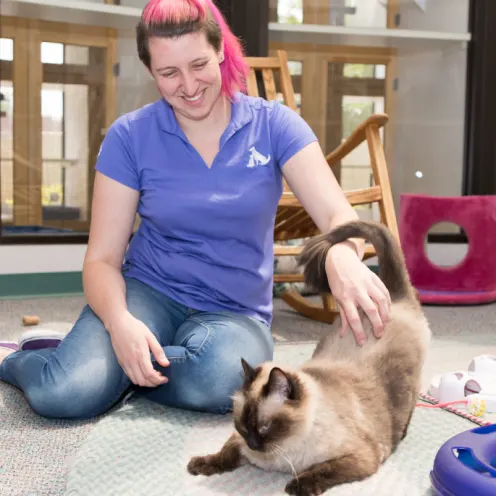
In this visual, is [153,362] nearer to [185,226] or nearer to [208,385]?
[208,385]

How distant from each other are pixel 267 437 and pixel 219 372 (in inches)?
16.9

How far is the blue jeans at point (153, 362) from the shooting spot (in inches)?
57.6

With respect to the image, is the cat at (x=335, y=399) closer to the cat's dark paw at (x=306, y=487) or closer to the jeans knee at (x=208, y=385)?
the cat's dark paw at (x=306, y=487)

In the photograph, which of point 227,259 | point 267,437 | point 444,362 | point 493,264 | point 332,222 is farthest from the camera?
point 493,264

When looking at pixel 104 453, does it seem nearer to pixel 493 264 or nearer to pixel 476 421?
pixel 476 421

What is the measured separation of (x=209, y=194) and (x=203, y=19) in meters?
0.34

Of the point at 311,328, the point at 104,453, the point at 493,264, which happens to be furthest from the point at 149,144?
the point at 493,264

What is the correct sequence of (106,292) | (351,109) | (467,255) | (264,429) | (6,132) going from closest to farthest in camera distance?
(264,429), (106,292), (467,255), (6,132), (351,109)

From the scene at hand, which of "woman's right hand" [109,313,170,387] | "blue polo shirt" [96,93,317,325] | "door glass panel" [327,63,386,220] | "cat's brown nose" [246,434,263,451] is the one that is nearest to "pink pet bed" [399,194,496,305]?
"door glass panel" [327,63,386,220]

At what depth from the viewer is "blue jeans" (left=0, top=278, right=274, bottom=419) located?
1.46m

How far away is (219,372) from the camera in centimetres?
149

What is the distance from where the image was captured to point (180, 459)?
1290 millimetres

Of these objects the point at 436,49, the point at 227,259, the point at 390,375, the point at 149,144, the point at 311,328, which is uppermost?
the point at 436,49

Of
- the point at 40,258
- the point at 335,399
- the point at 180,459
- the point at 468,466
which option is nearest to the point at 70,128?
the point at 40,258
